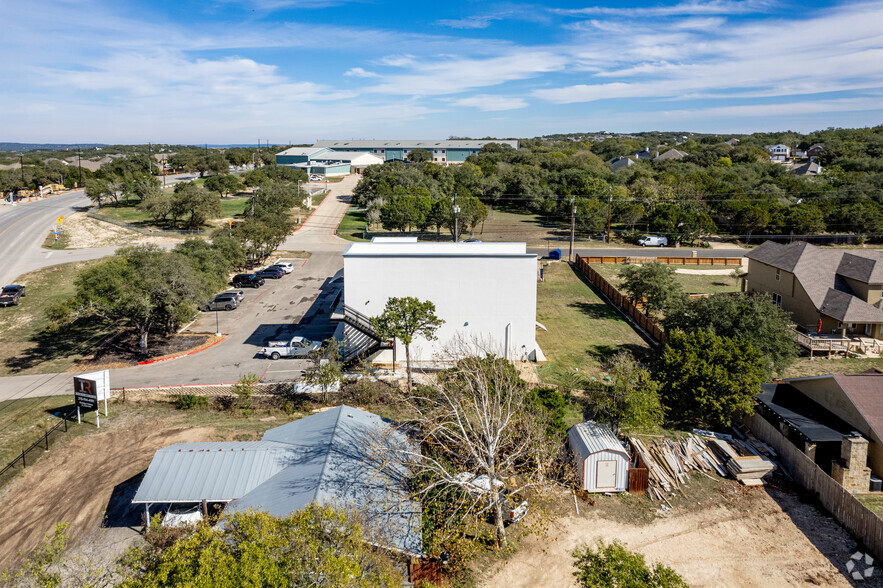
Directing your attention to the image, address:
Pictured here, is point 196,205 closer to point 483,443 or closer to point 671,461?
point 483,443

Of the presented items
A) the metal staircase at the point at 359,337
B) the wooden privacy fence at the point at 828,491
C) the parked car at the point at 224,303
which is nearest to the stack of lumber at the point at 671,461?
the wooden privacy fence at the point at 828,491

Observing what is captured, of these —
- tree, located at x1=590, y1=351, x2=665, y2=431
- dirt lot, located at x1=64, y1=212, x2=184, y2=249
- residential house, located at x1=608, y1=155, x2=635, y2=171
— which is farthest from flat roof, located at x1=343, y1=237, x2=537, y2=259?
residential house, located at x1=608, y1=155, x2=635, y2=171

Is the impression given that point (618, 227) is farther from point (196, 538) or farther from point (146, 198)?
point (196, 538)

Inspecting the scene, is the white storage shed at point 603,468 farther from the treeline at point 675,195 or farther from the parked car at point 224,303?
the treeline at point 675,195

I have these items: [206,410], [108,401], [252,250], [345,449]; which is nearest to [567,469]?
[345,449]

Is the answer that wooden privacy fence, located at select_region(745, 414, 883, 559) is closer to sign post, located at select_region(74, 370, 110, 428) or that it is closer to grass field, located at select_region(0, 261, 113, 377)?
sign post, located at select_region(74, 370, 110, 428)

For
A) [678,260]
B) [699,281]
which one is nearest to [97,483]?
[699,281]
